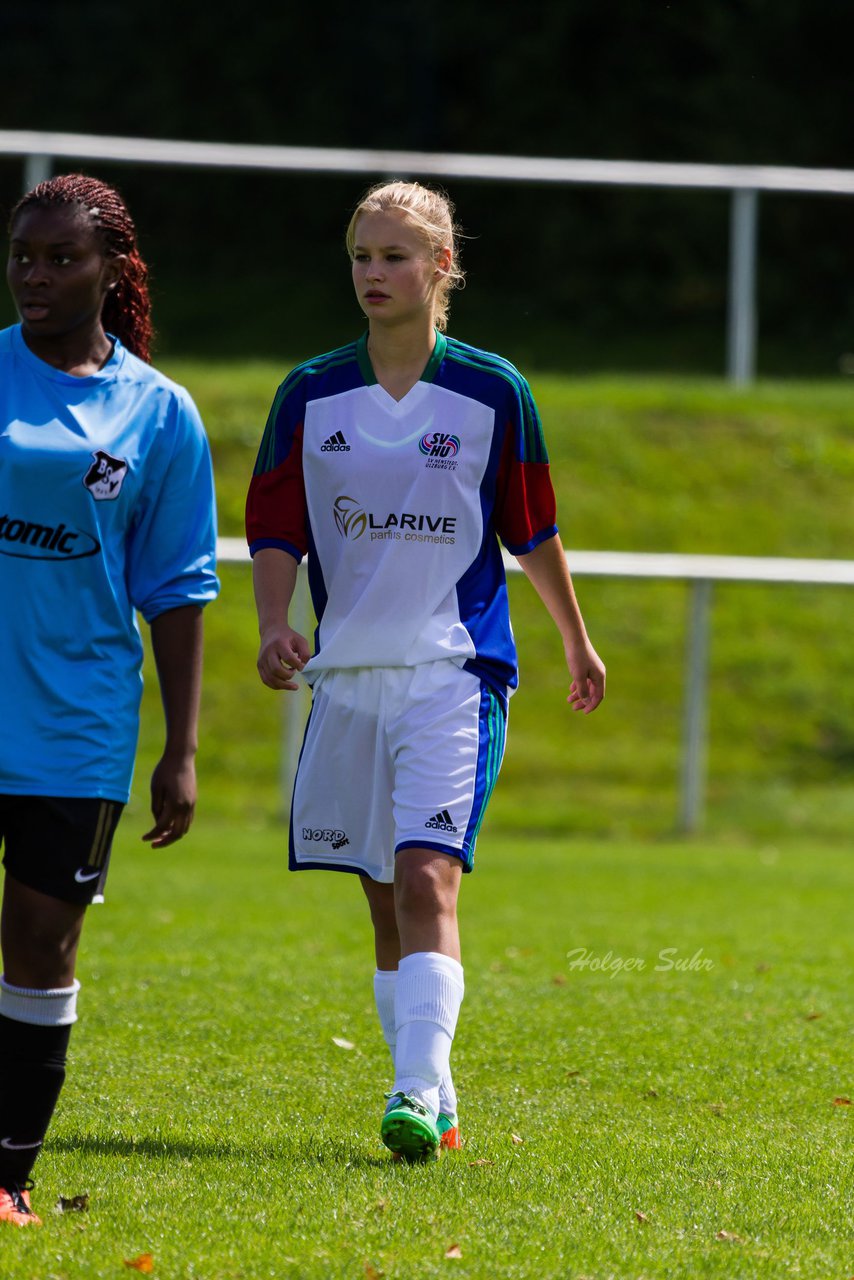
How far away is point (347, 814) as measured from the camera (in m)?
4.02

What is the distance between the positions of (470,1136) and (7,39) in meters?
22.1

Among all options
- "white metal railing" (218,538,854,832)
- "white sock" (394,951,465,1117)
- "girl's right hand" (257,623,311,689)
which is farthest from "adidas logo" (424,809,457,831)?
"white metal railing" (218,538,854,832)

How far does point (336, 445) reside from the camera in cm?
398

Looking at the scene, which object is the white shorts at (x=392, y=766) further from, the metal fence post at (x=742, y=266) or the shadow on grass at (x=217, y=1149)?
the metal fence post at (x=742, y=266)

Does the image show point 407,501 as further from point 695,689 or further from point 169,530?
point 695,689

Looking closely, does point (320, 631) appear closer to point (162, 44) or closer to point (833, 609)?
point (833, 609)

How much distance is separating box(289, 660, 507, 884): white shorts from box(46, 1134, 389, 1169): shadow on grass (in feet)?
1.96

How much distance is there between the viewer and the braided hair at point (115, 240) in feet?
11.5

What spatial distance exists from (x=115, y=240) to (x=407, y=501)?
2.70 feet

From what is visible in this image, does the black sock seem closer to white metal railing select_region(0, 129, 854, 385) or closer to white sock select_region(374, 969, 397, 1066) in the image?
white sock select_region(374, 969, 397, 1066)

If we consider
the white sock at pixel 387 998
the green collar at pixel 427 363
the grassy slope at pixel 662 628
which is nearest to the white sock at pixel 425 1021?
the white sock at pixel 387 998

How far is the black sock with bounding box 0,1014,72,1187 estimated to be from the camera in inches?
133

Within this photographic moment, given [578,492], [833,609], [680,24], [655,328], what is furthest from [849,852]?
[680,24]

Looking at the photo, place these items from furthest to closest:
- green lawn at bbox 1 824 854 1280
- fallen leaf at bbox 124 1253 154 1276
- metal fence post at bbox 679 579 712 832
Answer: metal fence post at bbox 679 579 712 832 < green lawn at bbox 1 824 854 1280 < fallen leaf at bbox 124 1253 154 1276
